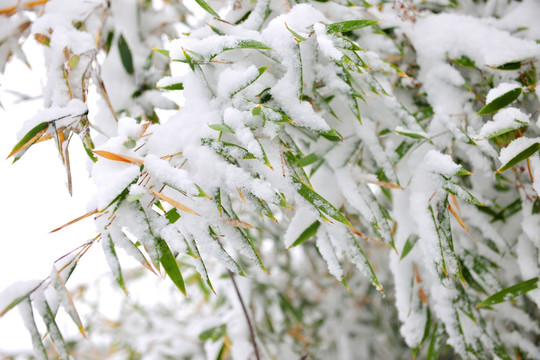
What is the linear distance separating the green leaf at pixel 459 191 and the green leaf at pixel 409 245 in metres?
0.16

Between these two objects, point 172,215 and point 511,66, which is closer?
point 172,215

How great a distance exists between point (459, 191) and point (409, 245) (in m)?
0.17

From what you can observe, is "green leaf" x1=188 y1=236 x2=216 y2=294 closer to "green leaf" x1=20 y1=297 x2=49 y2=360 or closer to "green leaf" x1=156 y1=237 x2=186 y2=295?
"green leaf" x1=156 y1=237 x2=186 y2=295

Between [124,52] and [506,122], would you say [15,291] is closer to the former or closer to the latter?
[124,52]

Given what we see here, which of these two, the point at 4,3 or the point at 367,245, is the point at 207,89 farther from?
the point at 367,245

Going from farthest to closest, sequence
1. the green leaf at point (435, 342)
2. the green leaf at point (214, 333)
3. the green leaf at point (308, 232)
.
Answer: the green leaf at point (214, 333)
the green leaf at point (435, 342)
the green leaf at point (308, 232)

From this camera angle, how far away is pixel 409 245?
73cm

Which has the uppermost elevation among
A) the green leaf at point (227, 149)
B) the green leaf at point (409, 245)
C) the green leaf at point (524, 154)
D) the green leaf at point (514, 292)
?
the green leaf at point (227, 149)

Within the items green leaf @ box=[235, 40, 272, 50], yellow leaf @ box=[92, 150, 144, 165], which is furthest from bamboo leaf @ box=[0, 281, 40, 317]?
green leaf @ box=[235, 40, 272, 50]

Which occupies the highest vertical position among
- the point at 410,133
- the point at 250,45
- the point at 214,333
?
the point at 250,45

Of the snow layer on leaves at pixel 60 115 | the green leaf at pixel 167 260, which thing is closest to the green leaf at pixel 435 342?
the green leaf at pixel 167 260

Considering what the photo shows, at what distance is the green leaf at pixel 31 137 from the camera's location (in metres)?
0.58

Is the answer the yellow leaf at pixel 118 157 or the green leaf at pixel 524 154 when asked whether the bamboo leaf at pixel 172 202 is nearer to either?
the yellow leaf at pixel 118 157

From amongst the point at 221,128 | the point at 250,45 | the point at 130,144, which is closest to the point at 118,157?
the point at 130,144
